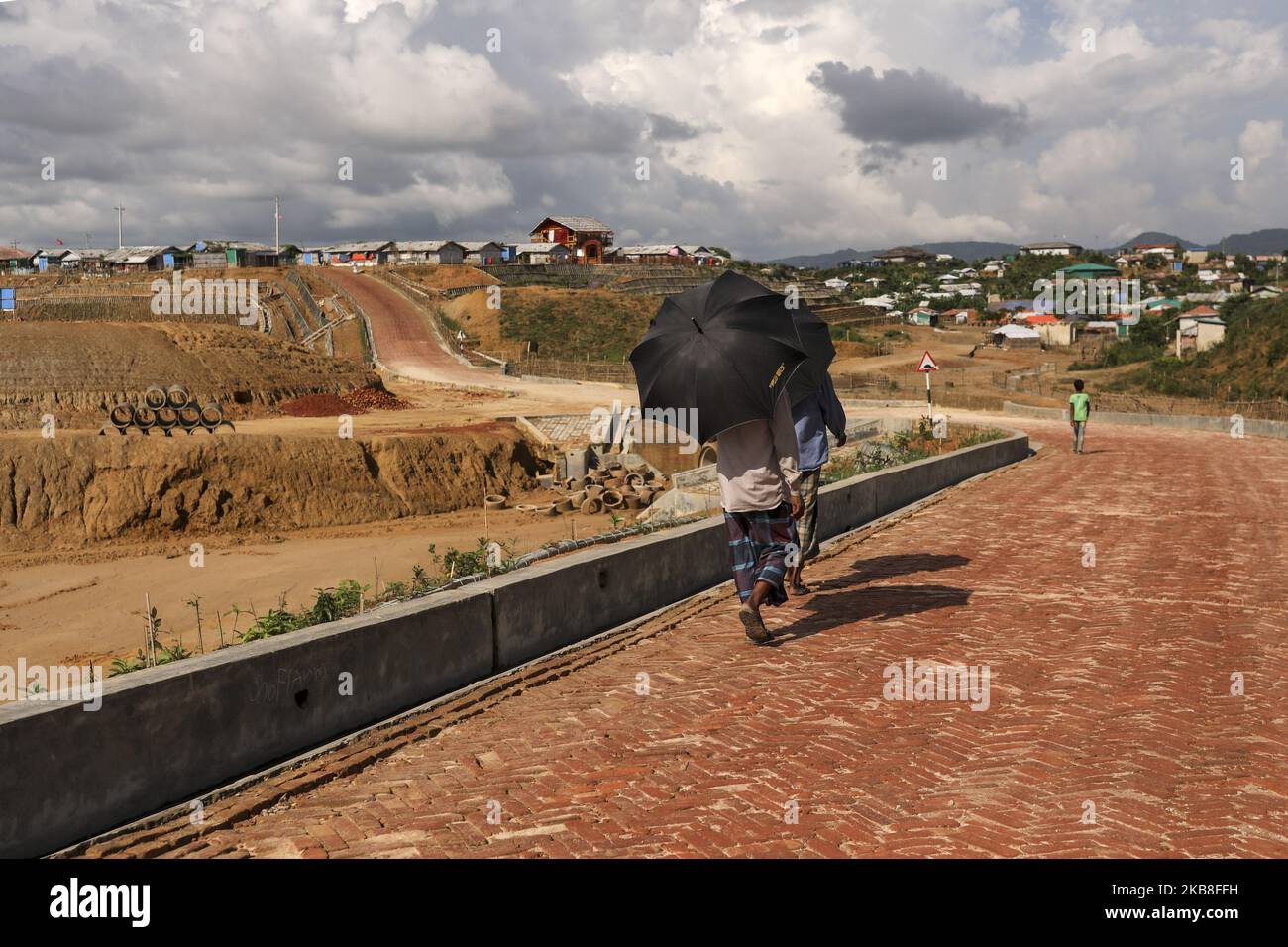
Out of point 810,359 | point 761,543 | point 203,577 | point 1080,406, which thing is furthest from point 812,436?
point 1080,406

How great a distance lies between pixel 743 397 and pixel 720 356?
343 millimetres

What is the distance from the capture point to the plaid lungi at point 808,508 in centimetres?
969

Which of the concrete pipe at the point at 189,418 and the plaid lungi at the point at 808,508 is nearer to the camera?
the plaid lungi at the point at 808,508

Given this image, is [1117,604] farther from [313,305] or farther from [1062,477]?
[313,305]

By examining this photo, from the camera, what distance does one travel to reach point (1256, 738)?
5.86 metres

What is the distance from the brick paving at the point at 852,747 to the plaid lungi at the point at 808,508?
0.51m

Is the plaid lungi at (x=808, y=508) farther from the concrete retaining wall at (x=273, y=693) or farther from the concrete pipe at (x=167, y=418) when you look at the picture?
the concrete pipe at (x=167, y=418)

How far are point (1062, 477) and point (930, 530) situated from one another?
7760mm

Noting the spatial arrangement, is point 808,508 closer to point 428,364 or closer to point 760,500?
point 760,500

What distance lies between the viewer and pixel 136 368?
35.7 m

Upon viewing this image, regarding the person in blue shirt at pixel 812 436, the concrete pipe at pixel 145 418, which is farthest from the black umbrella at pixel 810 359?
the concrete pipe at pixel 145 418

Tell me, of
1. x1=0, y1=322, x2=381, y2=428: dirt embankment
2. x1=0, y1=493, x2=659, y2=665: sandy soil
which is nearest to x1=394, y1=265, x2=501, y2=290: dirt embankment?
x1=0, y1=322, x2=381, y2=428: dirt embankment

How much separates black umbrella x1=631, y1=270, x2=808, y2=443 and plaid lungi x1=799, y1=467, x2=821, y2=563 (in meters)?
2.27

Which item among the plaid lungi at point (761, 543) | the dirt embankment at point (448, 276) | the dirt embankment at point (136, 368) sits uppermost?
the dirt embankment at point (448, 276)
